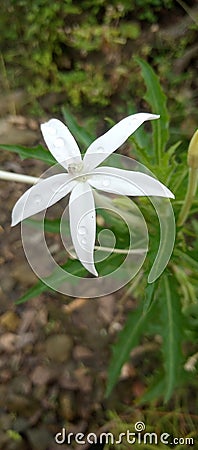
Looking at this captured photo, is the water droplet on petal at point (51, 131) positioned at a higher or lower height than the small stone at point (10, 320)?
higher

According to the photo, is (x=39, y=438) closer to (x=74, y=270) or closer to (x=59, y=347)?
(x=59, y=347)

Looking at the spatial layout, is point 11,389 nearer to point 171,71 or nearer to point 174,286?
point 174,286

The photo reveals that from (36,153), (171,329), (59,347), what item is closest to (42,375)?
(59,347)

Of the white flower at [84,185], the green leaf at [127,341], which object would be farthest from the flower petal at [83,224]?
the green leaf at [127,341]

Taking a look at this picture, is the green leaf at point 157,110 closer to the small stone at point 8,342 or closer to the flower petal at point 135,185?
the flower petal at point 135,185

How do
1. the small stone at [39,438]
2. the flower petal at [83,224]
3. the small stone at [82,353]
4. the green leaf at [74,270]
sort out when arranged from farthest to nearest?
the small stone at [82,353]
the small stone at [39,438]
the green leaf at [74,270]
the flower petal at [83,224]

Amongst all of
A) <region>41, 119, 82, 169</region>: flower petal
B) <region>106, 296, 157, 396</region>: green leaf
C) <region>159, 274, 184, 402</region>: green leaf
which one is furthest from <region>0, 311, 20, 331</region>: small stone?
<region>41, 119, 82, 169</region>: flower petal
